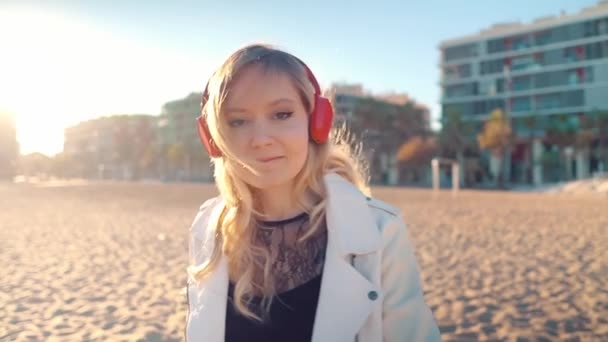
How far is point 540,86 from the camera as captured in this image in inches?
2016

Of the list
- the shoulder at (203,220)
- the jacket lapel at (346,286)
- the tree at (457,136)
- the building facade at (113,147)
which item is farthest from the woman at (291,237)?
the building facade at (113,147)

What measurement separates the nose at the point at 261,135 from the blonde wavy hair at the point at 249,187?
98 mm

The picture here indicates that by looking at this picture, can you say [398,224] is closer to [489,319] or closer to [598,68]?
[489,319]

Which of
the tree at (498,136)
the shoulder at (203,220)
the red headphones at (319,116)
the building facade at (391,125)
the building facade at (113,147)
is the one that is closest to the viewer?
the red headphones at (319,116)

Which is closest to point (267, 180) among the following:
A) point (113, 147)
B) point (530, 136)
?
point (530, 136)

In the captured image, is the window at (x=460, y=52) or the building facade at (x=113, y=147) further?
the building facade at (x=113, y=147)

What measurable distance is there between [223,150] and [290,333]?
0.54 metres

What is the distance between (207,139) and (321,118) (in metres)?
0.38

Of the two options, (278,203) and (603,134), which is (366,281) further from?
(603,134)

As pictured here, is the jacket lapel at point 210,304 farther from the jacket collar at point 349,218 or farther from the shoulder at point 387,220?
the shoulder at point 387,220

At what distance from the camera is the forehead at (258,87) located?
1417 millimetres

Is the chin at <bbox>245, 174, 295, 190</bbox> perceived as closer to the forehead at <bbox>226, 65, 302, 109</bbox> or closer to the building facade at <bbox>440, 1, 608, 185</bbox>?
the forehead at <bbox>226, 65, 302, 109</bbox>

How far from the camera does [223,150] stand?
4.87 ft

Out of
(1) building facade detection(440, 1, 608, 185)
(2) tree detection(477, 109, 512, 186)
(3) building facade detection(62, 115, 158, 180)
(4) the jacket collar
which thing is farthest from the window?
(4) the jacket collar
